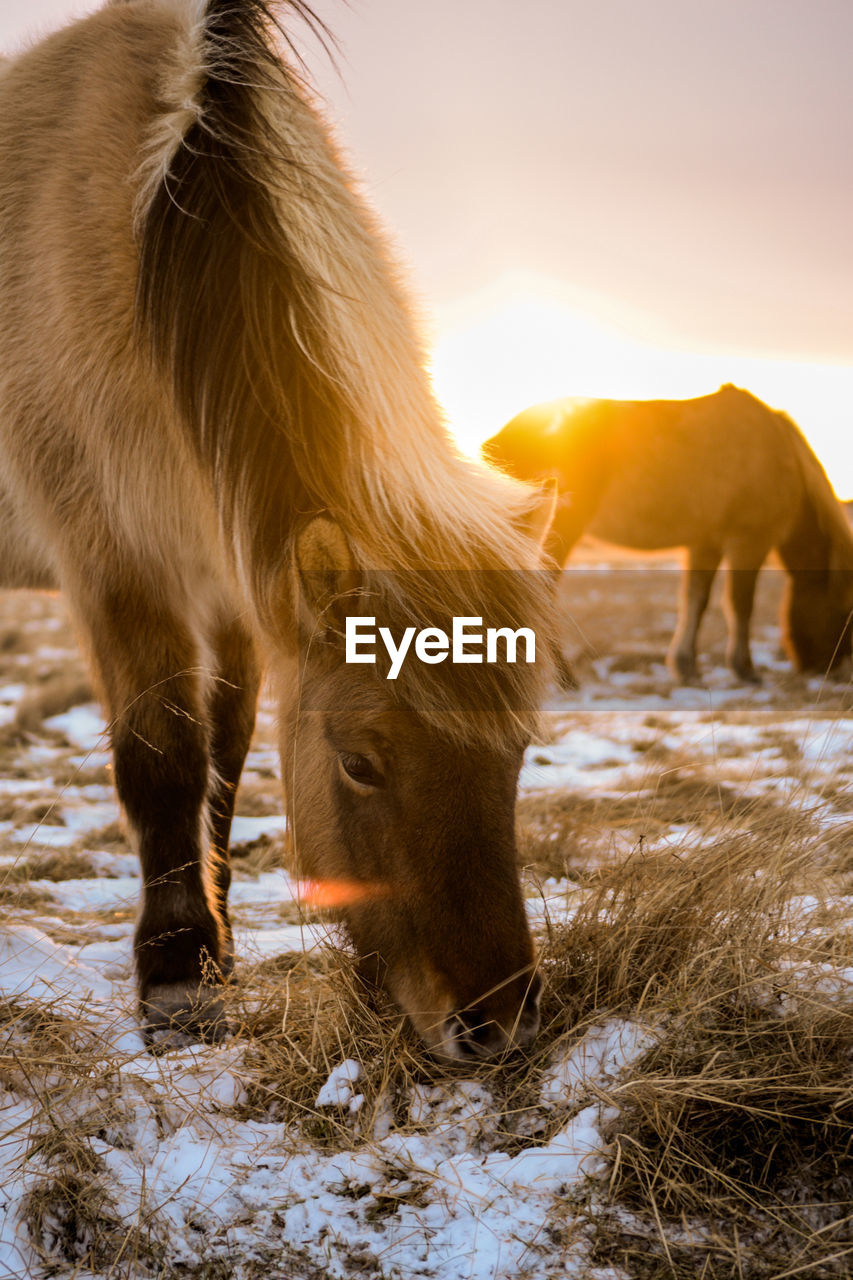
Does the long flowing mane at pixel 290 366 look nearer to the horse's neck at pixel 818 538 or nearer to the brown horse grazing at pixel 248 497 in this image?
the brown horse grazing at pixel 248 497

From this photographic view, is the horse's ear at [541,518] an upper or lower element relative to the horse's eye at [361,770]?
upper

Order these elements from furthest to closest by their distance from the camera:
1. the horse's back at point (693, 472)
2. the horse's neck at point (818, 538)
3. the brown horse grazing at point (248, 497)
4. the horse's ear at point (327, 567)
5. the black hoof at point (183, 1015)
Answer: the horse's neck at point (818, 538) < the horse's back at point (693, 472) < the black hoof at point (183, 1015) < the horse's ear at point (327, 567) < the brown horse grazing at point (248, 497)

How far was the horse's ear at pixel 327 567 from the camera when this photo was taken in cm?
194

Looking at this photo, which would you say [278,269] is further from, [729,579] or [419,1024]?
[729,579]

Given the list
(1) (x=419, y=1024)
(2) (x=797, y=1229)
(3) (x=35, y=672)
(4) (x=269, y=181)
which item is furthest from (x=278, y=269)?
(3) (x=35, y=672)

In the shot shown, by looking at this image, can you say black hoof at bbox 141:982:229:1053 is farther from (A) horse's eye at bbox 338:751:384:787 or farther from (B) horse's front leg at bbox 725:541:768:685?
(B) horse's front leg at bbox 725:541:768:685

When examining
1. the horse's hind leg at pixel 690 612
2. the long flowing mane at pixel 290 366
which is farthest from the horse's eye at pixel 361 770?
the horse's hind leg at pixel 690 612

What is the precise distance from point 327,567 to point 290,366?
550 millimetres

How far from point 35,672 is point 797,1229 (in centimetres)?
752

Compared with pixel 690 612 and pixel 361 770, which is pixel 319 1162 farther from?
pixel 690 612

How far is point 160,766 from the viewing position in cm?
247

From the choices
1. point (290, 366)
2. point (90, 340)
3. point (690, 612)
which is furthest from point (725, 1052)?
point (690, 612)

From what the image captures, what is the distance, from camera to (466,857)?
1.78 m

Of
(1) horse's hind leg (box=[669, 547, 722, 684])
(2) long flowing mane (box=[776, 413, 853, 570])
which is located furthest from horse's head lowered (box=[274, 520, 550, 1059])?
(2) long flowing mane (box=[776, 413, 853, 570])
